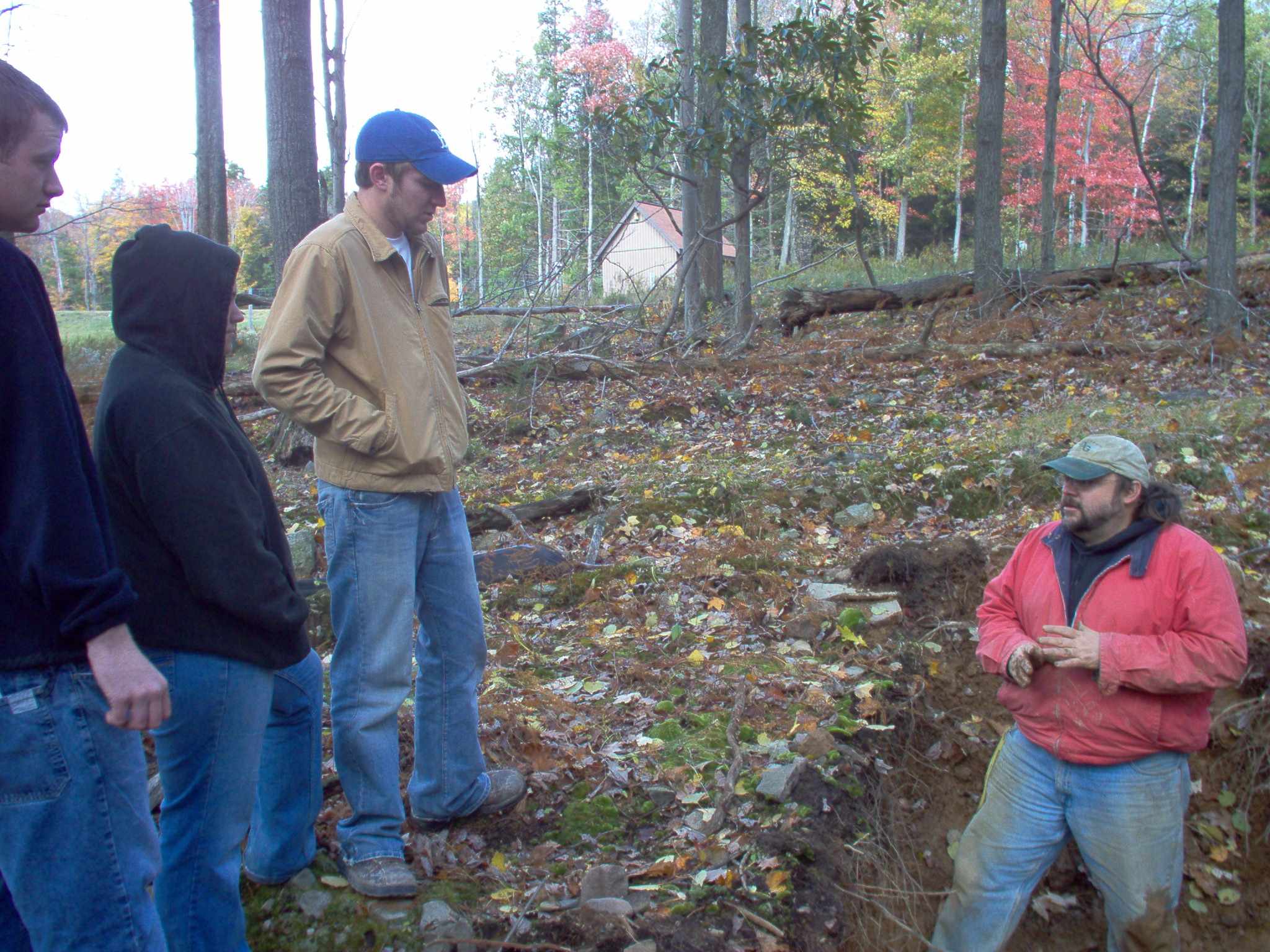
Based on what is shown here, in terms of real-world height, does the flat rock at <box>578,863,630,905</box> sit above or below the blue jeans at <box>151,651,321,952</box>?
below

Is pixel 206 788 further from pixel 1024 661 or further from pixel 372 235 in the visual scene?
pixel 1024 661

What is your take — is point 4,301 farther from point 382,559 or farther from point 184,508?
point 382,559

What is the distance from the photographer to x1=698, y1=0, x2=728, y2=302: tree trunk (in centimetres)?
1151

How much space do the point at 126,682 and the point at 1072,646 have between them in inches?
105

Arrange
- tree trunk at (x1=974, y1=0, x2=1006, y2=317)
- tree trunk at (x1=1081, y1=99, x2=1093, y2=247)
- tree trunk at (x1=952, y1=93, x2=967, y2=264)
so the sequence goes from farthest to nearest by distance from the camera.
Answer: tree trunk at (x1=1081, y1=99, x2=1093, y2=247) < tree trunk at (x1=952, y1=93, x2=967, y2=264) < tree trunk at (x1=974, y1=0, x2=1006, y2=317)

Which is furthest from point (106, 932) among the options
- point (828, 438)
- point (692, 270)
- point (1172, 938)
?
point (692, 270)

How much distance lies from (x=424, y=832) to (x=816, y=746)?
1663mm

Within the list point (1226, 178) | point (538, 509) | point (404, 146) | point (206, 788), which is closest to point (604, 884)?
point (206, 788)

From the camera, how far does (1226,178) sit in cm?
1168

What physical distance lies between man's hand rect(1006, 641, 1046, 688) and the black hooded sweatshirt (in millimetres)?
2300

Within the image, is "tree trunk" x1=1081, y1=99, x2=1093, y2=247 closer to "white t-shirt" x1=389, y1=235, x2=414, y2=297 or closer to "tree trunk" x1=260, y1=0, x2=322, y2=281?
"tree trunk" x1=260, y1=0, x2=322, y2=281

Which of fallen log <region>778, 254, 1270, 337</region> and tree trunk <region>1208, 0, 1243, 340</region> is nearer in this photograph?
tree trunk <region>1208, 0, 1243, 340</region>

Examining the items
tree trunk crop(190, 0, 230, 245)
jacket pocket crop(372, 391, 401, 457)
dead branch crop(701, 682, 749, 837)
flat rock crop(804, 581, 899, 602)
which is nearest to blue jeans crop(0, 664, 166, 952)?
jacket pocket crop(372, 391, 401, 457)

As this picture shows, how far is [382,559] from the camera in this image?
114 inches
